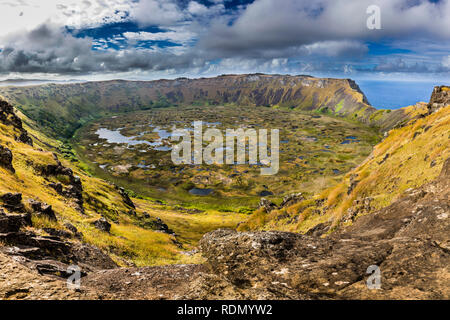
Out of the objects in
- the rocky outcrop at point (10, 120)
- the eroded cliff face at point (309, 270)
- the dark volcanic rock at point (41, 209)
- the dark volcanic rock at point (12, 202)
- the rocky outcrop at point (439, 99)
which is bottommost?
the dark volcanic rock at point (41, 209)

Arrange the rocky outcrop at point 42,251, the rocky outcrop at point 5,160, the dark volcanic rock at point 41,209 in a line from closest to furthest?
1. the rocky outcrop at point 42,251
2. the dark volcanic rock at point 41,209
3. the rocky outcrop at point 5,160

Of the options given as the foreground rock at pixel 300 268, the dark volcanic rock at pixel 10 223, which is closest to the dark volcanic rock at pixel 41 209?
the dark volcanic rock at pixel 10 223

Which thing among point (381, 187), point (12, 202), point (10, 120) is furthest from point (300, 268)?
point (10, 120)

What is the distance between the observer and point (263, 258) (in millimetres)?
16609

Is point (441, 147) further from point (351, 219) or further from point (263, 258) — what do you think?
point (263, 258)

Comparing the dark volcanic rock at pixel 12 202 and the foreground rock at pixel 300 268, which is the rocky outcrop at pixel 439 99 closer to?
the foreground rock at pixel 300 268

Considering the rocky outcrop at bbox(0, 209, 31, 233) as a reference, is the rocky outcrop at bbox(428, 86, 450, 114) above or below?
above

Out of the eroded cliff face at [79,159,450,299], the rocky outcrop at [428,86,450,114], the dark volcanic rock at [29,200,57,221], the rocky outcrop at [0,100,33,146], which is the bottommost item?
the dark volcanic rock at [29,200,57,221]

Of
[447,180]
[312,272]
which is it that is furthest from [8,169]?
[447,180]

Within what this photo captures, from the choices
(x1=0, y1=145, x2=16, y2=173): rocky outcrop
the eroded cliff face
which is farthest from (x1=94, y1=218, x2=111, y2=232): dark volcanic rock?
the eroded cliff face

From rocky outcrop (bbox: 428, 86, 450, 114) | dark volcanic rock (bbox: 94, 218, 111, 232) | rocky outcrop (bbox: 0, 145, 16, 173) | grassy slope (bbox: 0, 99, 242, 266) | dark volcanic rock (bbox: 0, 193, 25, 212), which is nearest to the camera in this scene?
dark volcanic rock (bbox: 0, 193, 25, 212)

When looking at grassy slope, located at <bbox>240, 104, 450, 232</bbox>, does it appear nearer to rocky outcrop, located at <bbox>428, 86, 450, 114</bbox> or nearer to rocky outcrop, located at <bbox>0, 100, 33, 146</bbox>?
rocky outcrop, located at <bbox>428, 86, 450, 114</bbox>

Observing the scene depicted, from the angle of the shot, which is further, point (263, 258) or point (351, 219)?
point (351, 219)
